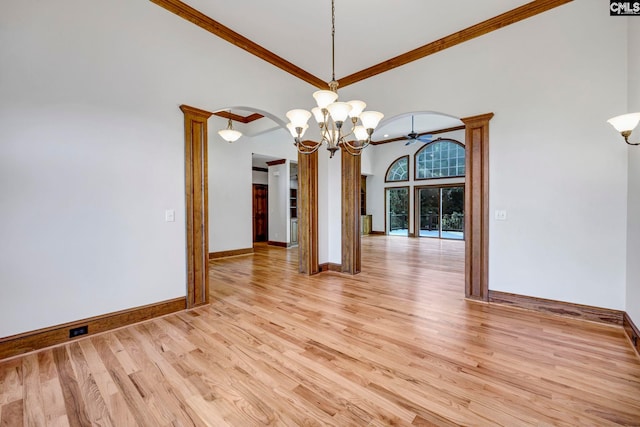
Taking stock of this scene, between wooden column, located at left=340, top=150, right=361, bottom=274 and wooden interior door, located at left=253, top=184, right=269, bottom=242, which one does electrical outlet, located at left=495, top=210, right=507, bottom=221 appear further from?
wooden interior door, located at left=253, top=184, right=269, bottom=242

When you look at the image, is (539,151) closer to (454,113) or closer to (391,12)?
(454,113)

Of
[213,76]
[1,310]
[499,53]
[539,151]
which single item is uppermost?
[499,53]

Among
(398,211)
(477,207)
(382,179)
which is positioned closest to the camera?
(477,207)

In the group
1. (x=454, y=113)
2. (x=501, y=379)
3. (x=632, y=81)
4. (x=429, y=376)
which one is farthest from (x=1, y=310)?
(x=632, y=81)

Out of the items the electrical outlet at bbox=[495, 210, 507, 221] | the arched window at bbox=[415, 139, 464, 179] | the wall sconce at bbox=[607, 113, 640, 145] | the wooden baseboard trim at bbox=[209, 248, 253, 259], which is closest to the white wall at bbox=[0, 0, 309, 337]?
the wooden baseboard trim at bbox=[209, 248, 253, 259]

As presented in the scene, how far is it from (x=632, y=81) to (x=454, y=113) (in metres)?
1.60

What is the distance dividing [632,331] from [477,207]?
1.74 metres

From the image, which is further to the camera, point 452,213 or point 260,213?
point 452,213

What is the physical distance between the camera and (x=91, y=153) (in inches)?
100

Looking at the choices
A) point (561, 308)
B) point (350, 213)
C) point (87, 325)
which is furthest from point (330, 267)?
point (87, 325)

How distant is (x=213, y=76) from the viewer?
341cm

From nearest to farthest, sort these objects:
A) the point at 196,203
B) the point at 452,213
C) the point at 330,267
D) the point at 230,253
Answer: the point at 196,203 < the point at 330,267 < the point at 230,253 < the point at 452,213

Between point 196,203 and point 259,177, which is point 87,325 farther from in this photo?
point 259,177
